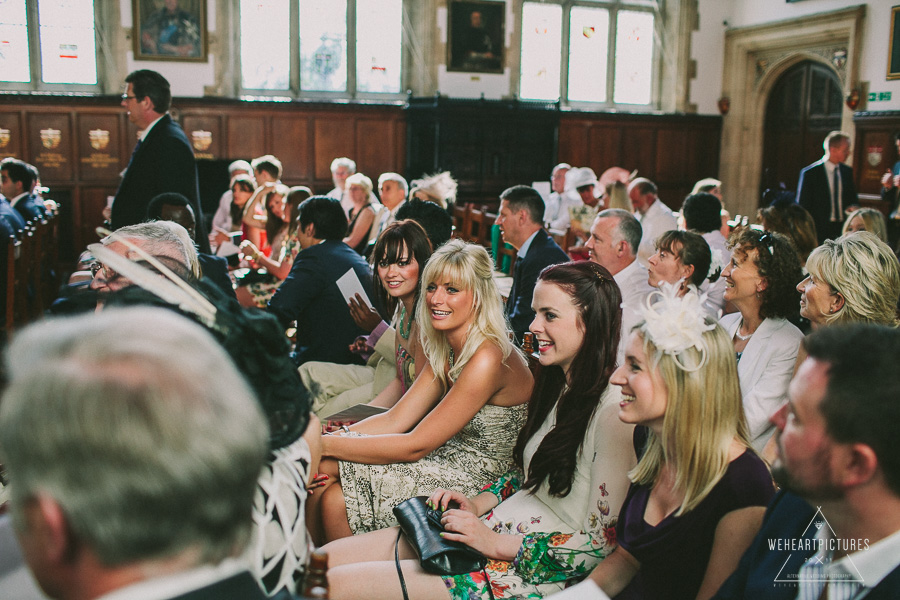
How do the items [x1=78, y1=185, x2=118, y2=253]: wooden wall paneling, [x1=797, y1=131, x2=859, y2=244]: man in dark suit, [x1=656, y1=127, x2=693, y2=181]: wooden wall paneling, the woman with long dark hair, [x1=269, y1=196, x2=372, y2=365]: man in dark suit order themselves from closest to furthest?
[x1=269, y1=196, x2=372, y2=365]: man in dark suit, the woman with long dark hair, [x1=797, y1=131, x2=859, y2=244]: man in dark suit, [x1=78, y1=185, x2=118, y2=253]: wooden wall paneling, [x1=656, y1=127, x2=693, y2=181]: wooden wall paneling

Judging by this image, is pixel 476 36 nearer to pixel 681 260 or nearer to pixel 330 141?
pixel 330 141

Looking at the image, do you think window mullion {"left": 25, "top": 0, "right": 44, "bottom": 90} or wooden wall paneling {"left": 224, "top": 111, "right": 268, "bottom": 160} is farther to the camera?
wooden wall paneling {"left": 224, "top": 111, "right": 268, "bottom": 160}

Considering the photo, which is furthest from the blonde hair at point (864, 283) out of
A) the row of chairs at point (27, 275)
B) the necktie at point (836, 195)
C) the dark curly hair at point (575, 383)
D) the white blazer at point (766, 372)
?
the necktie at point (836, 195)

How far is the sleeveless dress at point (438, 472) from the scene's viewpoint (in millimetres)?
2387

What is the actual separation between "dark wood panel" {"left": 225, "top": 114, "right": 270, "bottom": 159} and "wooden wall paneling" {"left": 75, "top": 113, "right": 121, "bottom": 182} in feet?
4.66

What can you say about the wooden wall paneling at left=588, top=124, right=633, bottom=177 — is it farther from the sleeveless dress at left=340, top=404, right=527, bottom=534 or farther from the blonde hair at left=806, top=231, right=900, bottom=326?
the sleeveless dress at left=340, top=404, right=527, bottom=534

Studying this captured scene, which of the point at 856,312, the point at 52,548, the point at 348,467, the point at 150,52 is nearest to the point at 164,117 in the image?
the point at 348,467

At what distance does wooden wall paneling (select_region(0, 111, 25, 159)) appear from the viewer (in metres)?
9.82

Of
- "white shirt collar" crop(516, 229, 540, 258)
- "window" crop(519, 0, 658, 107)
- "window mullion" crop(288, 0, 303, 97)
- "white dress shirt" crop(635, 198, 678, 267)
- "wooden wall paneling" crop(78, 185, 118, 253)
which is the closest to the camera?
"white shirt collar" crop(516, 229, 540, 258)

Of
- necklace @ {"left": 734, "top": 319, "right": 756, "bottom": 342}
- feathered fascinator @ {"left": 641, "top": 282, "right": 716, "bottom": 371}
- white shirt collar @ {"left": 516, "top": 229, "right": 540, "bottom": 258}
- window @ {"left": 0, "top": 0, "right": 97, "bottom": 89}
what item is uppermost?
window @ {"left": 0, "top": 0, "right": 97, "bottom": 89}

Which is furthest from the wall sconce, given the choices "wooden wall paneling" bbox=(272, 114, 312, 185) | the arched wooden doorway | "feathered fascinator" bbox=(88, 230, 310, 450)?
"feathered fascinator" bbox=(88, 230, 310, 450)

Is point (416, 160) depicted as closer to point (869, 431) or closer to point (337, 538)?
point (337, 538)

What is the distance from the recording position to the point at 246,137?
1069 cm

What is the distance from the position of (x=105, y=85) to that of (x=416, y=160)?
4261mm
